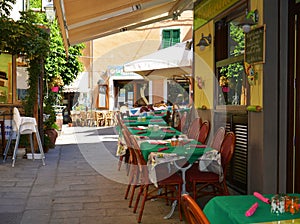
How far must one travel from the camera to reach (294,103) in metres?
4.46

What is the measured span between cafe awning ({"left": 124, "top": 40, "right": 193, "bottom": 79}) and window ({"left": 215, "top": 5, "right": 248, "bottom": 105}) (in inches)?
98.1

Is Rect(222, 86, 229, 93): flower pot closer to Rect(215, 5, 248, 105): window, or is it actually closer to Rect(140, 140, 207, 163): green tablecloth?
Rect(215, 5, 248, 105): window

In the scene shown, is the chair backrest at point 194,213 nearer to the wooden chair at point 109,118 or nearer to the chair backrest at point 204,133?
the chair backrest at point 204,133

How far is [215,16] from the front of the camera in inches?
266

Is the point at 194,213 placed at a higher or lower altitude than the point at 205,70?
lower

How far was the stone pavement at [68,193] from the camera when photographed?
4688 mm

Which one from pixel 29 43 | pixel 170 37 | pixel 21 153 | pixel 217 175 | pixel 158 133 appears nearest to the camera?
pixel 217 175

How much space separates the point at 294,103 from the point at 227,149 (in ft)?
3.02

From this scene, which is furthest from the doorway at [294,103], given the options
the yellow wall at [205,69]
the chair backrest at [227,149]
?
the yellow wall at [205,69]

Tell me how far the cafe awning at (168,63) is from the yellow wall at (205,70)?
1279 millimetres

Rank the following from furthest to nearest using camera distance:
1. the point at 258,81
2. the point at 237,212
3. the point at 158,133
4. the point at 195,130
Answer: the point at 195,130
the point at 158,133
the point at 258,81
the point at 237,212

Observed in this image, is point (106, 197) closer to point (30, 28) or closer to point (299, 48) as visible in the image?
point (299, 48)

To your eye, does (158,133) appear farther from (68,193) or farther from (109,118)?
(109,118)

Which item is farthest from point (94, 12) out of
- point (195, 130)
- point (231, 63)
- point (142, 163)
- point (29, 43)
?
point (29, 43)
